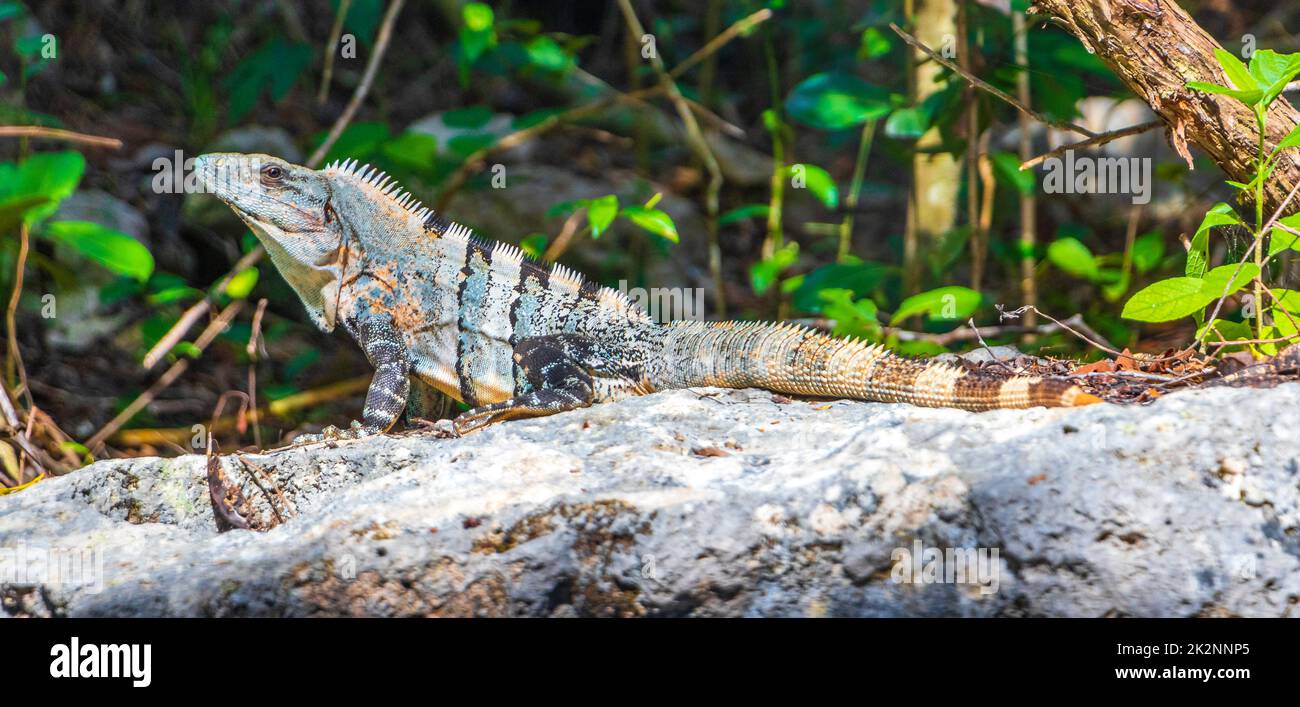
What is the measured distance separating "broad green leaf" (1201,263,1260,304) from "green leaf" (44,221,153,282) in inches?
159

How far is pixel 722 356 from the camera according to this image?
4453 millimetres

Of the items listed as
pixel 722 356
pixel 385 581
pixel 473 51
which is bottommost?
pixel 385 581

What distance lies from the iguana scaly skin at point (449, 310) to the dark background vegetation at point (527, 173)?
2.12ft

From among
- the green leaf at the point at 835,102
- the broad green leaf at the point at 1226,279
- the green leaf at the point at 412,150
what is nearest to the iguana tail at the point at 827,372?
the broad green leaf at the point at 1226,279

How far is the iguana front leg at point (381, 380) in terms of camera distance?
4582mm

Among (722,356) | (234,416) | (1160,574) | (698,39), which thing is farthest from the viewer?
(698,39)

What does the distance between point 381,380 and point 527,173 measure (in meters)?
5.15

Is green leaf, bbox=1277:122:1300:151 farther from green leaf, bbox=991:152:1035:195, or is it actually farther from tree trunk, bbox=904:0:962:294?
green leaf, bbox=991:152:1035:195

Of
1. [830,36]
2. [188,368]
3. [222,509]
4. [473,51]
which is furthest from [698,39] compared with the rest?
[222,509]

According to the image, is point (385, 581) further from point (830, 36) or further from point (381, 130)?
point (830, 36)

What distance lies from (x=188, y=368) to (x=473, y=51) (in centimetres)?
321

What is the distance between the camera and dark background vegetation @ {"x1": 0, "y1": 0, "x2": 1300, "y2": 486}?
649cm

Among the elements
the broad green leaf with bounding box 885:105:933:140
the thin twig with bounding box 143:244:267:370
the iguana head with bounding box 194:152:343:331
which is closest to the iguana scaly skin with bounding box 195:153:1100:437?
the iguana head with bounding box 194:152:343:331

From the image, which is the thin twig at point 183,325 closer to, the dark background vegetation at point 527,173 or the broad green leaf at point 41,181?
the dark background vegetation at point 527,173
